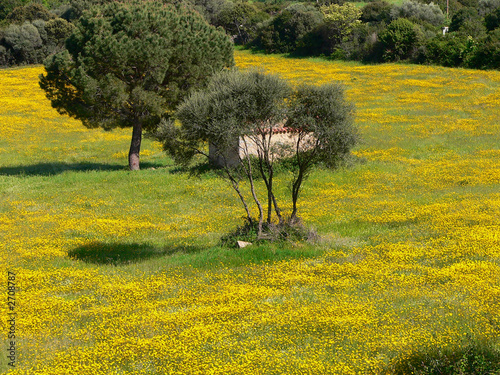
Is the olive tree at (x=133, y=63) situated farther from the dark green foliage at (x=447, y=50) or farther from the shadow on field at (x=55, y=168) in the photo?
the dark green foliage at (x=447, y=50)

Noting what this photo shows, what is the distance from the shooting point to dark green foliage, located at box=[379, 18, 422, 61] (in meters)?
75.1

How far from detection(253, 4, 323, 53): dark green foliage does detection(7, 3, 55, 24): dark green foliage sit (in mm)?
41451

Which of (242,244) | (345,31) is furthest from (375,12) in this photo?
(242,244)

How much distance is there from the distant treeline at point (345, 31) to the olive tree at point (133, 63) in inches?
1719

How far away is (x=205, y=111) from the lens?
58.9ft

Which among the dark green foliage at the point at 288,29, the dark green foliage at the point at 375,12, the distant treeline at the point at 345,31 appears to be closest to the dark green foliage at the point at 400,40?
the distant treeline at the point at 345,31

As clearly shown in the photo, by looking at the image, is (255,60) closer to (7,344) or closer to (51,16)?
(51,16)

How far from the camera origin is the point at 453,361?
9164 mm

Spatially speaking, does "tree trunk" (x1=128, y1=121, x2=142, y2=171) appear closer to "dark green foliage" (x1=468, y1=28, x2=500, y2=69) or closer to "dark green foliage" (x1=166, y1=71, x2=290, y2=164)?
"dark green foliage" (x1=166, y1=71, x2=290, y2=164)

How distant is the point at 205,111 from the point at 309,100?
3425mm

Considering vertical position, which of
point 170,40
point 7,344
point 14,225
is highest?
point 170,40

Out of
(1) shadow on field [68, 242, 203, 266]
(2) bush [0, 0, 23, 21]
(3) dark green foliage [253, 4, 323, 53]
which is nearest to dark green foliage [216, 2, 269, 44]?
(3) dark green foliage [253, 4, 323, 53]

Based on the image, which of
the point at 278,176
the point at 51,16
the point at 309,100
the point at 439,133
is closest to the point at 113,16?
the point at 278,176

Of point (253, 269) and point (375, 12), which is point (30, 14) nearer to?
point (375, 12)
